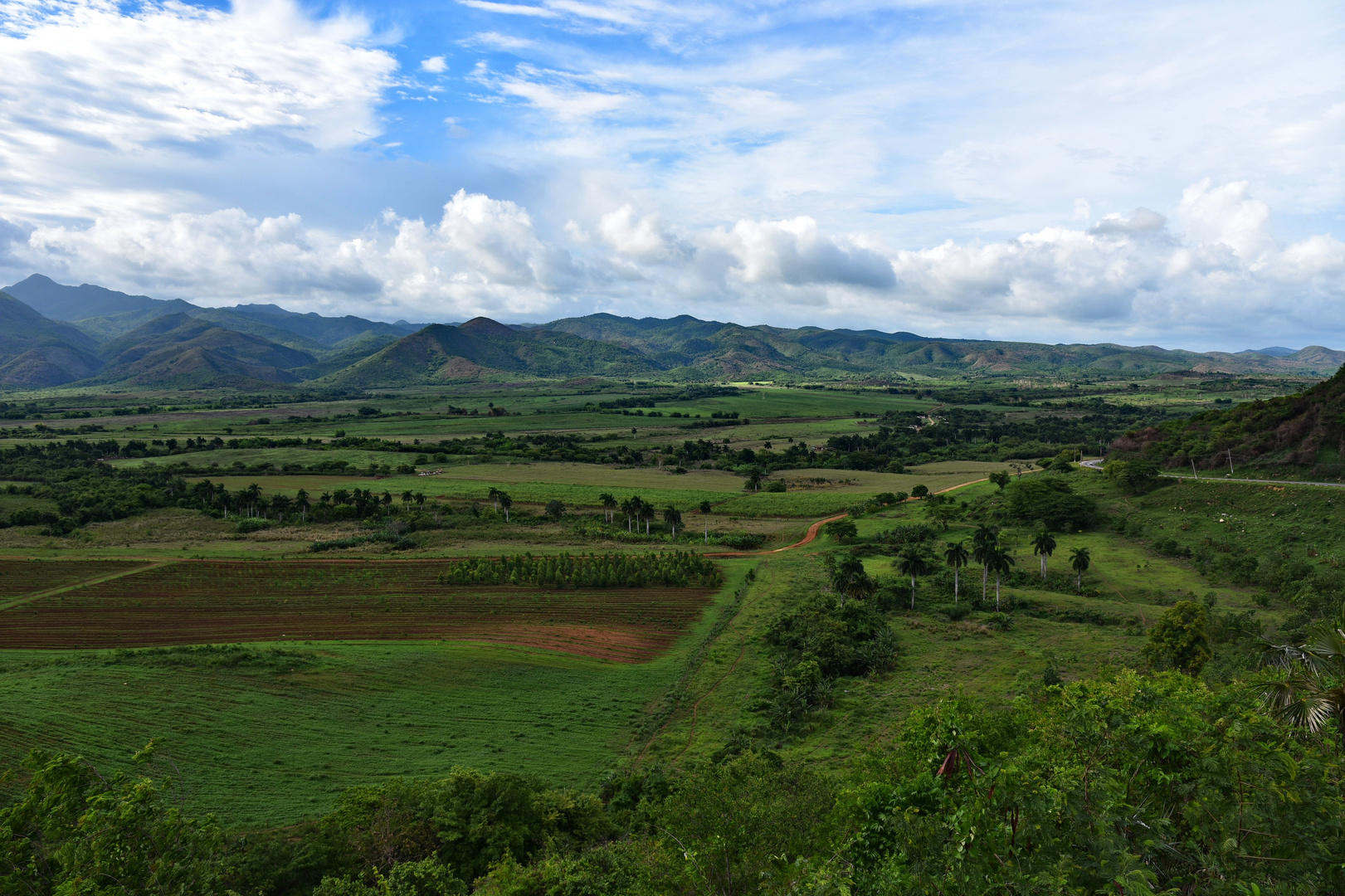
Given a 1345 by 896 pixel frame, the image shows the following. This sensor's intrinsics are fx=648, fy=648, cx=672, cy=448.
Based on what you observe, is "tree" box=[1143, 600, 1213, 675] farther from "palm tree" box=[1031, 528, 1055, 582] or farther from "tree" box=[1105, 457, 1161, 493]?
"tree" box=[1105, 457, 1161, 493]

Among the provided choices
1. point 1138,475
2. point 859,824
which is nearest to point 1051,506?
point 1138,475

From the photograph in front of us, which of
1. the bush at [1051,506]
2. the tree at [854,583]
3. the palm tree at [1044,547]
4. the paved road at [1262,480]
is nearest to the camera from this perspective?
the tree at [854,583]

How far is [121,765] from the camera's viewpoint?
29484mm

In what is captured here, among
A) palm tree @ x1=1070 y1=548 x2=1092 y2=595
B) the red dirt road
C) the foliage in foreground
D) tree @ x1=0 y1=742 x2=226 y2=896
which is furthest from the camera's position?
the red dirt road

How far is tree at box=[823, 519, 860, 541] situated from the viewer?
77.3 meters

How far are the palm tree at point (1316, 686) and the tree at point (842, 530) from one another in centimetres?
6217

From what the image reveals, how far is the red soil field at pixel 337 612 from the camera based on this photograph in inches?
1870

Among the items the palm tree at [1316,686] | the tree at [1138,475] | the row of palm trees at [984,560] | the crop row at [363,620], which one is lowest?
the crop row at [363,620]

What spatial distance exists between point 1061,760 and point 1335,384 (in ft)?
302

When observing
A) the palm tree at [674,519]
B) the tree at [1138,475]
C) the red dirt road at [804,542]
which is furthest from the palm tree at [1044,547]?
the palm tree at [674,519]

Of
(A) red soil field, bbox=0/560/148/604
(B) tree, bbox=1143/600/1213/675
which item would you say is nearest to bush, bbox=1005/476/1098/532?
(B) tree, bbox=1143/600/1213/675

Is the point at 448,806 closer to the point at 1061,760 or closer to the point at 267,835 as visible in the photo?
the point at 267,835

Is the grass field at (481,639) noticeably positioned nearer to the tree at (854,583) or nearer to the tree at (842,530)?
the tree at (842,530)

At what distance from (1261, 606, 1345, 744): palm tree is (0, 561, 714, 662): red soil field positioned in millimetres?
36405
